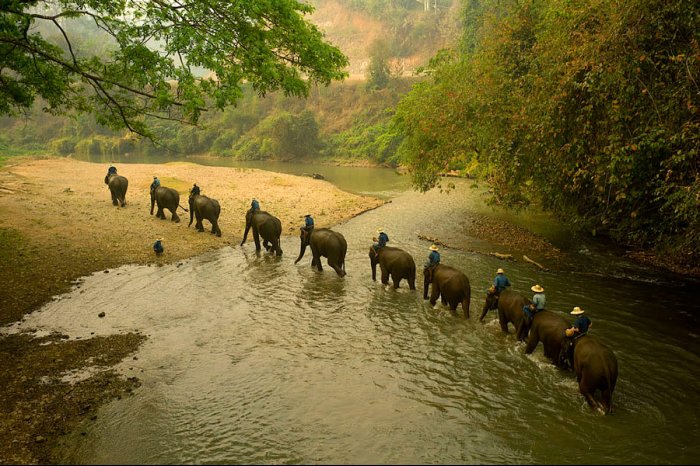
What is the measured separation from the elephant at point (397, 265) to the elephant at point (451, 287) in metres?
1.14

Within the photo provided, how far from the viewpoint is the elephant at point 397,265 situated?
46.1 feet

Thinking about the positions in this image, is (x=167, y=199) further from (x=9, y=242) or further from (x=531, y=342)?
(x=531, y=342)

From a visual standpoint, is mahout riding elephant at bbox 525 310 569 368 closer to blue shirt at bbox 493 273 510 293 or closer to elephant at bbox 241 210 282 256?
blue shirt at bbox 493 273 510 293

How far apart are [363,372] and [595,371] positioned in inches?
174

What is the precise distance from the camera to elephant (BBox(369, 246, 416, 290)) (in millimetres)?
14055

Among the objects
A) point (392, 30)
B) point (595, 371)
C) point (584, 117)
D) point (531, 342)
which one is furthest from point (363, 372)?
point (392, 30)

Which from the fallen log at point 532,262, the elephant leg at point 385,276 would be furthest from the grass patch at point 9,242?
the fallen log at point 532,262

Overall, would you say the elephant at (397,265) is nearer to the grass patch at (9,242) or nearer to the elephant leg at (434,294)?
the elephant leg at (434,294)

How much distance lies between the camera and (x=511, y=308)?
11.0 metres

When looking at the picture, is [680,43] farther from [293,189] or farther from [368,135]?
[368,135]

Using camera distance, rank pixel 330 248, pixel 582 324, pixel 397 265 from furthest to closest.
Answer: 1. pixel 330 248
2. pixel 397 265
3. pixel 582 324

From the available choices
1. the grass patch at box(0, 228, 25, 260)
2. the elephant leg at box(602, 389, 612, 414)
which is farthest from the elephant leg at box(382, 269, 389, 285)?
the grass patch at box(0, 228, 25, 260)

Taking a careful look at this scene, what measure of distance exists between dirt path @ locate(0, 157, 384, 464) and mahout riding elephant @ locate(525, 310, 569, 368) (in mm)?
8574

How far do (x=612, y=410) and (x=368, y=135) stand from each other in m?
60.9
